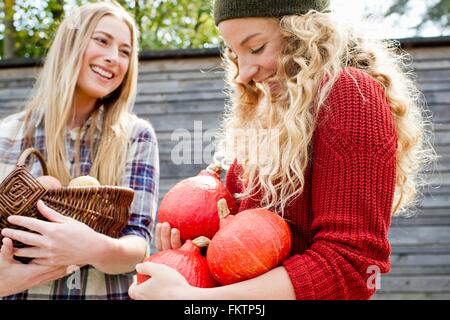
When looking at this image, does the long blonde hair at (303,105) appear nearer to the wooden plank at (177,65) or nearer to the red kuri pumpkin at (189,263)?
the red kuri pumpkin at (189,263)

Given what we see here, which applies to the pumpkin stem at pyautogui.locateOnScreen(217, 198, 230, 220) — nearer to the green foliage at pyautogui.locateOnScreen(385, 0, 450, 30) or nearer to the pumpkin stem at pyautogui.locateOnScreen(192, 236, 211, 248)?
the pumpkin stem at pyautogui.locateOnScreen(192, 236, 211, 248)

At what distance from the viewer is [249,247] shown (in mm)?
1170

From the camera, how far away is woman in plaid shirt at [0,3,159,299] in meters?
2.04

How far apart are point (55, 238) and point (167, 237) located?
0.50 metres

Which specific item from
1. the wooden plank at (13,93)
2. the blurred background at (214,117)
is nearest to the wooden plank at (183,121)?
the blurred background at (214,117)

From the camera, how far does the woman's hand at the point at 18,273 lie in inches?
68.7

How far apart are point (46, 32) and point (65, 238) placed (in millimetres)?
7362

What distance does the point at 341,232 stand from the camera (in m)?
1.12

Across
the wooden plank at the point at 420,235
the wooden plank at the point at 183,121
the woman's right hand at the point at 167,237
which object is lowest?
the woman's right hand at the point at 167,237

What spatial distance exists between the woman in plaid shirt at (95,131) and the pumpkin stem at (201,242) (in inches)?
25.1

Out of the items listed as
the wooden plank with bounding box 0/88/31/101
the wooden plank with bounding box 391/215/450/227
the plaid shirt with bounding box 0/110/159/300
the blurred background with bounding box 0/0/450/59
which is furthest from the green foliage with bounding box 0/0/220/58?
the plaid shirt with bounding box 0/110/159/300

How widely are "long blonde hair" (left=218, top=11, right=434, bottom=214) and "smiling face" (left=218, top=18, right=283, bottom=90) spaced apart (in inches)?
1.0

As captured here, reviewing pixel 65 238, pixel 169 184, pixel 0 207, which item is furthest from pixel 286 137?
pixel 169 184
